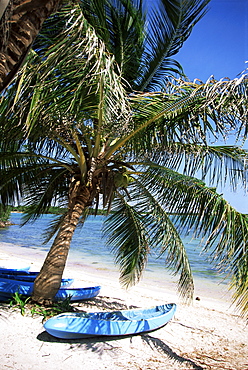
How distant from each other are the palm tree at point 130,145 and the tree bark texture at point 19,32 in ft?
4.67

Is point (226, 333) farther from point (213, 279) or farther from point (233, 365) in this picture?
point (213, 279)

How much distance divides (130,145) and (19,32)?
13.8ft

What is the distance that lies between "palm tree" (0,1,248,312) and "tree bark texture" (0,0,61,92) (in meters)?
1.42

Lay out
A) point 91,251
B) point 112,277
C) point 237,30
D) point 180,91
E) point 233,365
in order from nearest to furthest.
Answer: point 237,30
point 180,91
point 233,365
point 112,277
point 91,251

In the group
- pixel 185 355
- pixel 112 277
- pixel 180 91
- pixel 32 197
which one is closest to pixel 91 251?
pixel 112 277

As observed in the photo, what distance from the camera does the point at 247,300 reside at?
415 cm

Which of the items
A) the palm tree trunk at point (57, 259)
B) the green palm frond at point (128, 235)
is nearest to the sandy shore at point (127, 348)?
the palm tree trunk at point (57, 259)

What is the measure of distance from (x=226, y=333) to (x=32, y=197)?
492 cm

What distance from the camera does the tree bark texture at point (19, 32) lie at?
Answer: 1.44 m

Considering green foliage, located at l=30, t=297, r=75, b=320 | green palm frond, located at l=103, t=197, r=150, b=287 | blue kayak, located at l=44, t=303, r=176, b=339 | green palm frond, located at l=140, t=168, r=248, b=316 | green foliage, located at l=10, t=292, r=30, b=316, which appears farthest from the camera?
green palm frond, located at l=103, t=197, r=150, b=287

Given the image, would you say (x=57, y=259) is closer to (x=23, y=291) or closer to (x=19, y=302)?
(x=19, y=302)

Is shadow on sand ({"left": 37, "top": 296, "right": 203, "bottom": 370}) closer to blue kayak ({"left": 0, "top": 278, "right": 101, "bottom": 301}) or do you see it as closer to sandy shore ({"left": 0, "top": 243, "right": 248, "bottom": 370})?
sandy shore ({"left": 0, "top": 243, "right": 248, "bottom": 370})

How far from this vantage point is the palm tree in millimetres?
3598

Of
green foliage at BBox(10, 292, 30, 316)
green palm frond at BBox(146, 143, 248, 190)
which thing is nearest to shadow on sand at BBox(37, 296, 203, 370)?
green foliage at BBox(10, 292, 30, 316)
